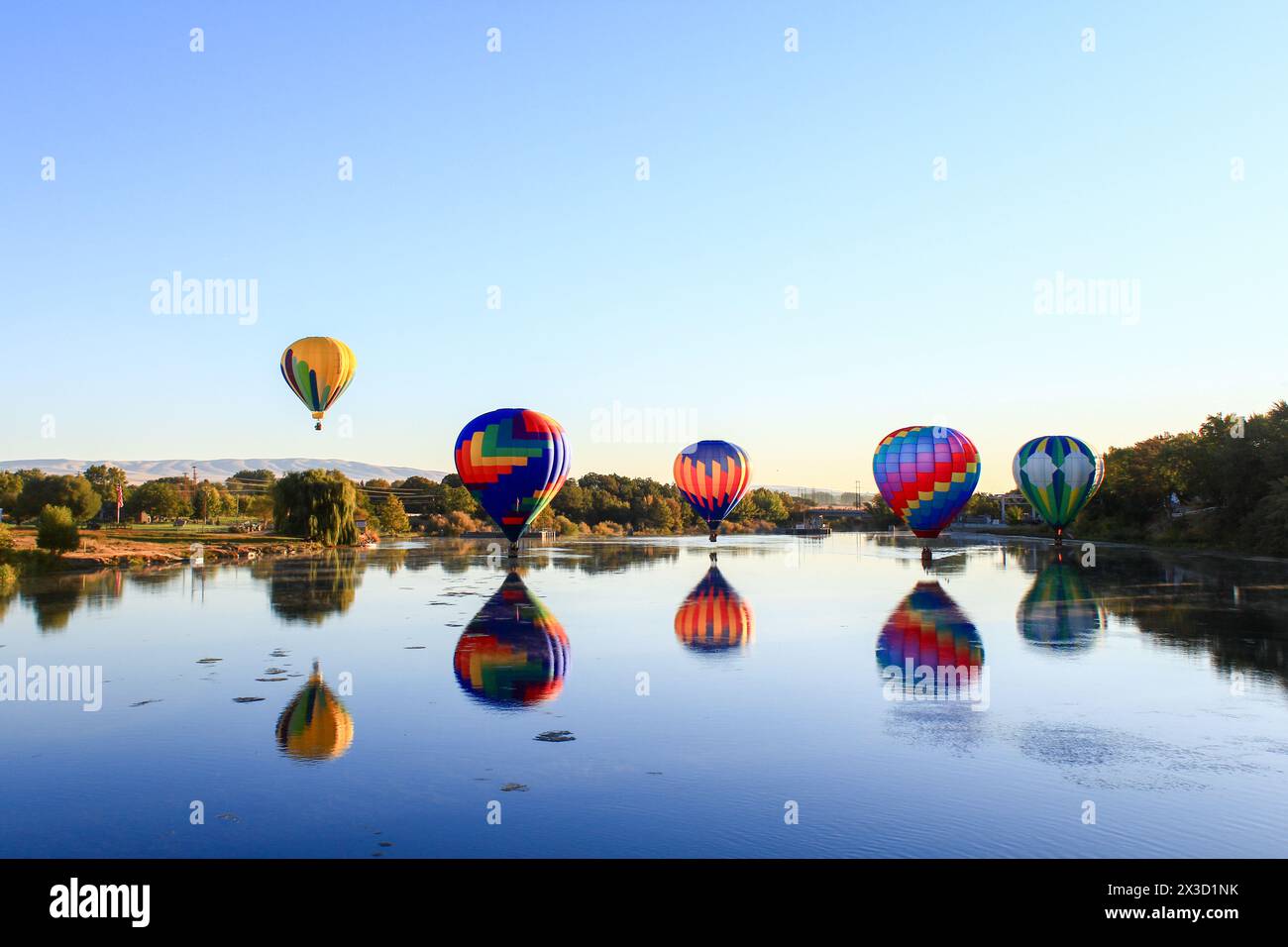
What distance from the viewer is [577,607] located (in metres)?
29.0

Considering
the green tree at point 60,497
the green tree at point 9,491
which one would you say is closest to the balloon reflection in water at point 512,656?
the green tree at point 60,497

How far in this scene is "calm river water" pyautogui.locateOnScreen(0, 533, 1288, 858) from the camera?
31.7ft

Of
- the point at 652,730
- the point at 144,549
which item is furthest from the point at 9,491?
the point at 652,730

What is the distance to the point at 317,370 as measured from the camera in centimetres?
4603

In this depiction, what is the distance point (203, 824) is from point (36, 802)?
2.23 m

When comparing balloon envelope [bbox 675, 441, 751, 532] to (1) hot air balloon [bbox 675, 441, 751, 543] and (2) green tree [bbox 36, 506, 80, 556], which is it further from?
(2) green tree [bbox 36, 506, 80, 556]

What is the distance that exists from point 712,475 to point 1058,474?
1795cm

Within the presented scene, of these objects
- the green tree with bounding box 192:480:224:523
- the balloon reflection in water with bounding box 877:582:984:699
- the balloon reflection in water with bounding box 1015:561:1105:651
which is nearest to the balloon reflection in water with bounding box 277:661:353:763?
the balloon reflection in water with bounding box 877:582:984:699

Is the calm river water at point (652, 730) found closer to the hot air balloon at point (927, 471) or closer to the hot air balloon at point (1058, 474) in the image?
the hot air balloon at point (927, 471)

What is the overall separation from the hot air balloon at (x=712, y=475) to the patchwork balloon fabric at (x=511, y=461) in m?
16.3

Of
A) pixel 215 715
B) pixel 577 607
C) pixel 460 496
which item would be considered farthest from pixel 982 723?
pixel 460 496

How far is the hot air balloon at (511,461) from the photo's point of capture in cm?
4034

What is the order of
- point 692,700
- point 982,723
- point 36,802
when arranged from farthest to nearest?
1. point 692,700
2. point 982,723
3. point 36,802
